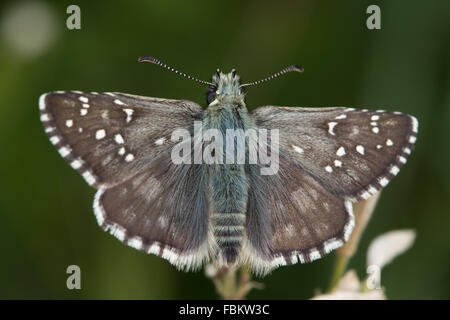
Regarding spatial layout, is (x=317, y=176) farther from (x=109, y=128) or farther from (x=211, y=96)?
(x=109, y=128)

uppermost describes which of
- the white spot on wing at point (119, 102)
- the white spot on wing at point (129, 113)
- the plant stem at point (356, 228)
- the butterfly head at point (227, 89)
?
the butterfly head at point (227, 89)

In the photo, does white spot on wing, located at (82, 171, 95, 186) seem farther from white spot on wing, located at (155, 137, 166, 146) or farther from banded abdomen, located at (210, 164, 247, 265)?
banded abdomen, located at (210, 164, 247, 265)

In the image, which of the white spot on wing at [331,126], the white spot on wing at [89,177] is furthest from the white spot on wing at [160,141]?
the white spot on wing at [331,126]

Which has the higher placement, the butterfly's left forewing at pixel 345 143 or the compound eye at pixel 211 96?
the compound eye at pixel 211 96

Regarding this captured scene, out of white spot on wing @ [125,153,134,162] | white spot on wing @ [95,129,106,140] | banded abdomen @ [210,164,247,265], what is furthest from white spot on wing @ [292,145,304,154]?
white spot on wing @ [95,129,106,140]

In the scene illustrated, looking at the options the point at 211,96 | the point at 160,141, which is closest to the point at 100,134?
the point at 160,141

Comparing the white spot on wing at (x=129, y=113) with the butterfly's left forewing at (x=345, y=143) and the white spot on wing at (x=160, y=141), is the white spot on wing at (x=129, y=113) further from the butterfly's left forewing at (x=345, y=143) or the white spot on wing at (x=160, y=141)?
the butterfly's left forewing at (x=345, y=143)

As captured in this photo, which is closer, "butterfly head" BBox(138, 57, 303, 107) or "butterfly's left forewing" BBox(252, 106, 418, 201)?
"butterfly's left forewing" BBox(252, 106, 418, 201)
